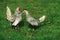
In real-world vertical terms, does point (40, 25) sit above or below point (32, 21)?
below

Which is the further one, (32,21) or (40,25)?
(40,25)

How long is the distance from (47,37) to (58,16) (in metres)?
2.13

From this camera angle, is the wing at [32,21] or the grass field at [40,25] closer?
the grass field at [40,25]

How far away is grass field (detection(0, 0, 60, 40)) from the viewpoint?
857 centimetres

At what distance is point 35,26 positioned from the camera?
9.09 metres

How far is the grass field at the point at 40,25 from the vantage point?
338 inches

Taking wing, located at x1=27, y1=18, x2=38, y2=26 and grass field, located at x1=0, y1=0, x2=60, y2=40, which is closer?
grass field, located at x1=0, y1=0, x2=60, y2=40

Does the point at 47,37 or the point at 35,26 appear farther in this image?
the point at 35,26

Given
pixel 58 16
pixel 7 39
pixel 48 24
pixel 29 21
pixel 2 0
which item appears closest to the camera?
pixel 7 39

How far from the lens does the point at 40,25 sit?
952 centimetres

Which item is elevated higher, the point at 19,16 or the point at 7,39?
the point at 19,16

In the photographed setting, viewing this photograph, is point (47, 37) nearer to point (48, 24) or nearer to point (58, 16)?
point (48, 24)

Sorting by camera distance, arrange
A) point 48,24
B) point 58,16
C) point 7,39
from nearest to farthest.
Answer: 1. point 7,39
2. point 48,24
3. point 58,16

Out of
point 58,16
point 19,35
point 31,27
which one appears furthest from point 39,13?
point 19,35
